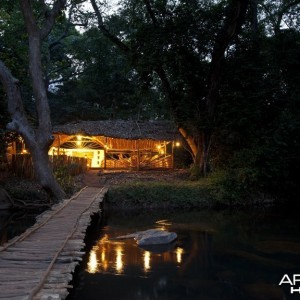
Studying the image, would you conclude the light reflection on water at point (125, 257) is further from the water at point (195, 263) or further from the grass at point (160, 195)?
the grass at point (160, 195)

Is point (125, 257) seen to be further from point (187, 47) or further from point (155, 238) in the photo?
point (187, 47)

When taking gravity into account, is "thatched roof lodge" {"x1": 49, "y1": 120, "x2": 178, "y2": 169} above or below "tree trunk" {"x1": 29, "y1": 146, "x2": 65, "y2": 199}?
above

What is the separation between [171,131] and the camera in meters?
22.6

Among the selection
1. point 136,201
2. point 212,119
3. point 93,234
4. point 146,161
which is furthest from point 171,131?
point 93,234

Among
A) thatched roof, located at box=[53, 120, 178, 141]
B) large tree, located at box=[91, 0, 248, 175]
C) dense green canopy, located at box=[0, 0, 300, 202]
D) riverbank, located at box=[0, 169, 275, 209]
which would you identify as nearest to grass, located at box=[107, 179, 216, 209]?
riverbank, located at box=[0, 169, 275, 209]

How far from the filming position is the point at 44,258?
6.23 m

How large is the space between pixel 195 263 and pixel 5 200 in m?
8.62

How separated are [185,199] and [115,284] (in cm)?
914

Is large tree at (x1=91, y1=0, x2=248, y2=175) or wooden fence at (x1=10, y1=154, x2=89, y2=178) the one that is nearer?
wooden fence at (x1=10, y1=154, x2=89, y2=178)

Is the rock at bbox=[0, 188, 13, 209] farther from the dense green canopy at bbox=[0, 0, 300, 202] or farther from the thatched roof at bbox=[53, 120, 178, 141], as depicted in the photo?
the thatched roof at bbox=[53, 120, 178, 141]

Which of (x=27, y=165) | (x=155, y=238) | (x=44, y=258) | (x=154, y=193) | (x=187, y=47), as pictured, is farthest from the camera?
(x=187, y=47)

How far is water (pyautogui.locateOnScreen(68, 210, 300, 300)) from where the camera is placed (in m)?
7.00

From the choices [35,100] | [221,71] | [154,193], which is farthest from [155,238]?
[221,71]

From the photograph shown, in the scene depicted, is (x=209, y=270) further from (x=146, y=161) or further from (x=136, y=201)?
(x=146, y=161)
